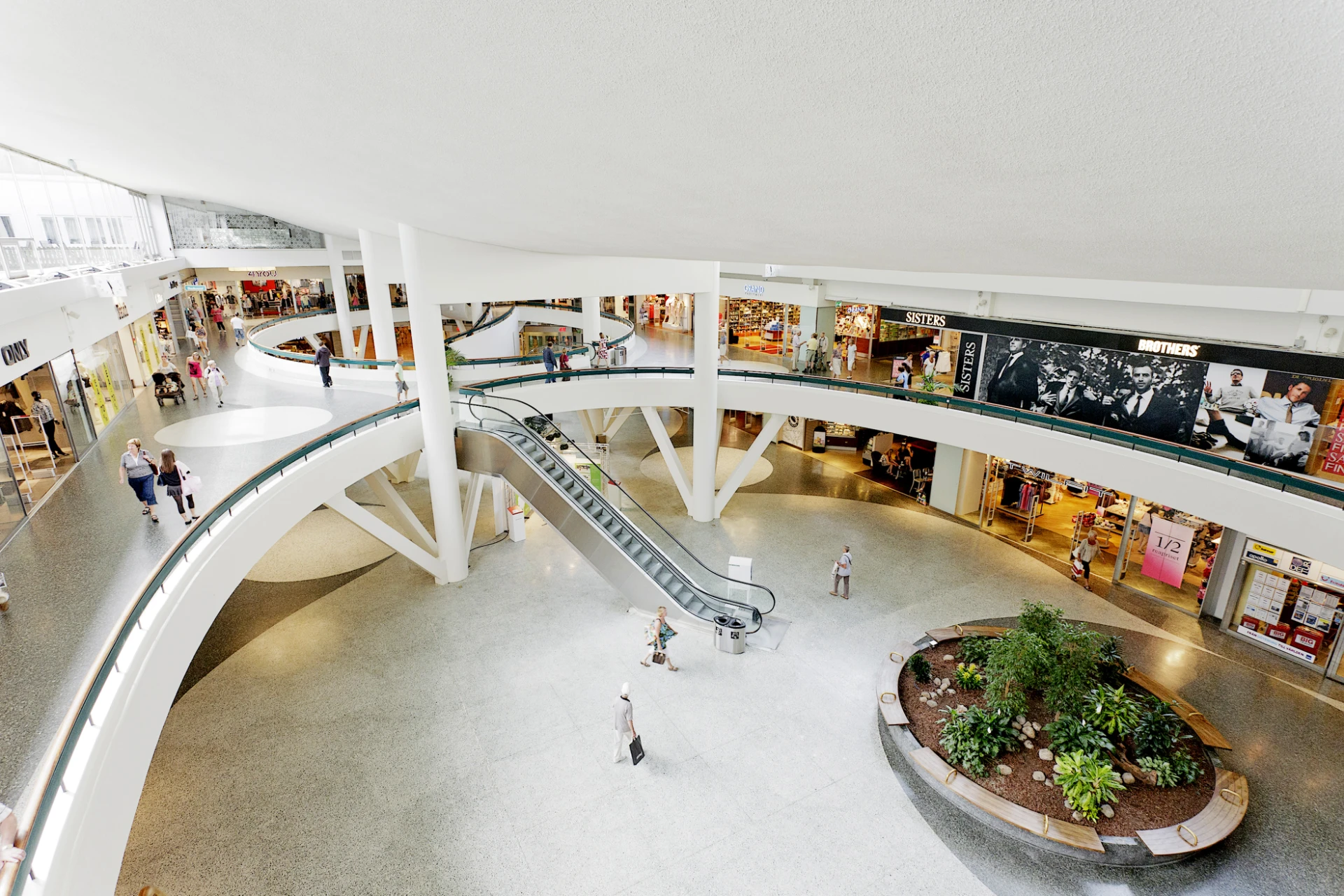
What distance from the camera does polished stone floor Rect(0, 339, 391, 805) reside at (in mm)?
5723

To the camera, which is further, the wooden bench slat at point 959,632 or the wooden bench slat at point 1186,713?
the wooden bench slat at point 959,632

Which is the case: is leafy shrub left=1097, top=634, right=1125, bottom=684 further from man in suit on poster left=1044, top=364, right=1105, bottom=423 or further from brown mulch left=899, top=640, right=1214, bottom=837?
man in suit on poster left=1044, top=364, right=1105, bottom=423

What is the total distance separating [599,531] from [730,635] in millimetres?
3481

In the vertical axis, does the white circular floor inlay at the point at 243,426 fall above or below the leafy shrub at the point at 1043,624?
above

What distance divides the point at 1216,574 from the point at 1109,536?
9.70 ft

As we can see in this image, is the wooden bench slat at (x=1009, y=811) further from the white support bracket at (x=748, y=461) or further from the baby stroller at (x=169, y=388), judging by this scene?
the baby stroller at (x=169, y=388)

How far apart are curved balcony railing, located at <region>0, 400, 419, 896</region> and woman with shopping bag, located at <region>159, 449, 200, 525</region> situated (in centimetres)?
71

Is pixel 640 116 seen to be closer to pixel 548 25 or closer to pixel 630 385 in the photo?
pixel 548 25

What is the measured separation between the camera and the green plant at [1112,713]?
1012 cm

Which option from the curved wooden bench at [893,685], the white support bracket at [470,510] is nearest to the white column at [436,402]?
the white support bracket at [470,510]

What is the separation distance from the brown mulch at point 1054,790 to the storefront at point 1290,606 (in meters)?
4.21

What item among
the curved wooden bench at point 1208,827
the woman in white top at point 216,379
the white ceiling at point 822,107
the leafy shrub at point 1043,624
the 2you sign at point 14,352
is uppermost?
the white ceiling at point 822,107

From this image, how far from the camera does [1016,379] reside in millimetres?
16781

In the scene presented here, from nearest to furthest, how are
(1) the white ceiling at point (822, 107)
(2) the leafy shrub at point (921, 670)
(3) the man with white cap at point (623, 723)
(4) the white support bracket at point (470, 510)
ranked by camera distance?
(1) the white ceiling at point (822, 107), (3) the man with white cap at point (623, 723), (2) the leafy shrub at point (921, 670), (4) the white support bracket at point (470, 510)
